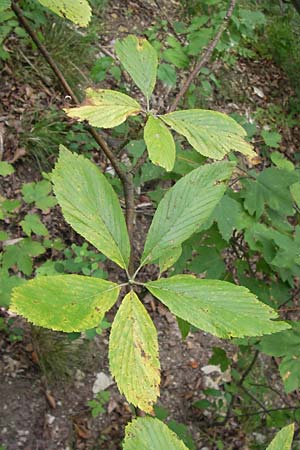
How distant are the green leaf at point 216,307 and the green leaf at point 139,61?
1.17 feet

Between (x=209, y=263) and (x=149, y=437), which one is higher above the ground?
(x=149, y=437)

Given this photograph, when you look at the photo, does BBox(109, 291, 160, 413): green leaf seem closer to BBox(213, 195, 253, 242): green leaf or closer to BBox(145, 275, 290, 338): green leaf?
BBox(145, 275, 290, 338): green leaf

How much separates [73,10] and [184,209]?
384mm

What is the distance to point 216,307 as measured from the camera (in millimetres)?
660

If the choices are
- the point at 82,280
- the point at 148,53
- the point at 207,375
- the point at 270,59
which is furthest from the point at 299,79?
the point at 82,280

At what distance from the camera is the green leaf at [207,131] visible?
0.79 metres

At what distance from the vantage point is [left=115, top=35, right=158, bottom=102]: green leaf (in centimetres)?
89

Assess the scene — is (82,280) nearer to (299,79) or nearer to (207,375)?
(207,375)

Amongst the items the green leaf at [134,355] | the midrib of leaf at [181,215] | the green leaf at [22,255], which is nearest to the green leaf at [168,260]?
the midrib of leaf at [181,215]

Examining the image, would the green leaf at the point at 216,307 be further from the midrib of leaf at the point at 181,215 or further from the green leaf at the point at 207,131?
the green leaf at the point at 207,131

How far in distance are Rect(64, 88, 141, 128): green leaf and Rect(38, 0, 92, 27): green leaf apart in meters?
0.14

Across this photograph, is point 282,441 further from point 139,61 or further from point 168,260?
point 139,61

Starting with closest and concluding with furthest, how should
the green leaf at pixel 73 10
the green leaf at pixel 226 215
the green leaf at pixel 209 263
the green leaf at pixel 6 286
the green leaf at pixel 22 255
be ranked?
the green leaf at pixel 73 10 → the green leaf at pixel 226 215 → the green leaf at pixel 209 263 → the green leaf at pixel 6 286 → the green leaf at pixel 22 255

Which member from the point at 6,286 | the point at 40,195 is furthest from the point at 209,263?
the point at 40,195
